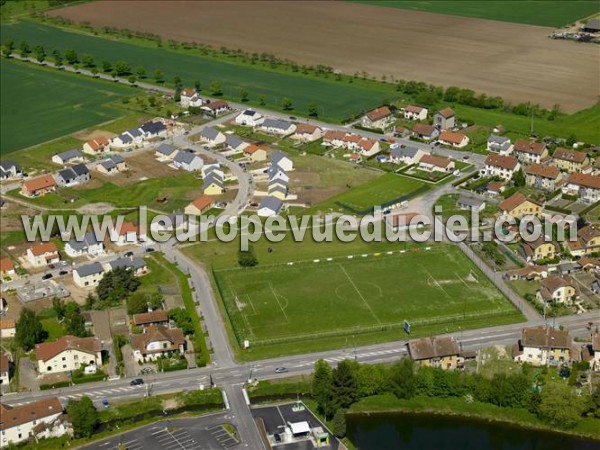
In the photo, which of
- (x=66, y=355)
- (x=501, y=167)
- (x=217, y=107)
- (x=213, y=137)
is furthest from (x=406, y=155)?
(x=66, y=355)

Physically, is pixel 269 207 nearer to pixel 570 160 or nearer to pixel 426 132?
pixel 426 132

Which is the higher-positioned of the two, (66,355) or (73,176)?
(73,176)

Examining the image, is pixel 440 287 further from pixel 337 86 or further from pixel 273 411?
pixel 337 86

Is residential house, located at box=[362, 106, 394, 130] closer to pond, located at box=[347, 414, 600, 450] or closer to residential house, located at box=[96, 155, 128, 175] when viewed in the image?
residential house, located at box=[96, 155, 128, 175]

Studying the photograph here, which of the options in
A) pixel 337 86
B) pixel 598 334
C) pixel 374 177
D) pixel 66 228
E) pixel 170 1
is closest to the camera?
pixel 598 334

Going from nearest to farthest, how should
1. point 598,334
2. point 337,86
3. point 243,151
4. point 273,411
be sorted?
point 273,411
point 598,334
point 243,151
point 337,86

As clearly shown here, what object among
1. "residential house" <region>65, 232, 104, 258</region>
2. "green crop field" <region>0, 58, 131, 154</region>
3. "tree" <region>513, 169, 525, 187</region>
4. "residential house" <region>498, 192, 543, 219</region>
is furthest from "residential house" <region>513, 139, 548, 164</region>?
"green crop field" <region>0, 58, 131, 154</region>

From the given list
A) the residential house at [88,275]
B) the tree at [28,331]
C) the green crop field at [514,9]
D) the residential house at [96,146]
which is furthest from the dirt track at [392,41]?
the tree at [28,331]

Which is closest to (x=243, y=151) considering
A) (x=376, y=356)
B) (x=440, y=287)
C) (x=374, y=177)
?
(x=374, y=177)
